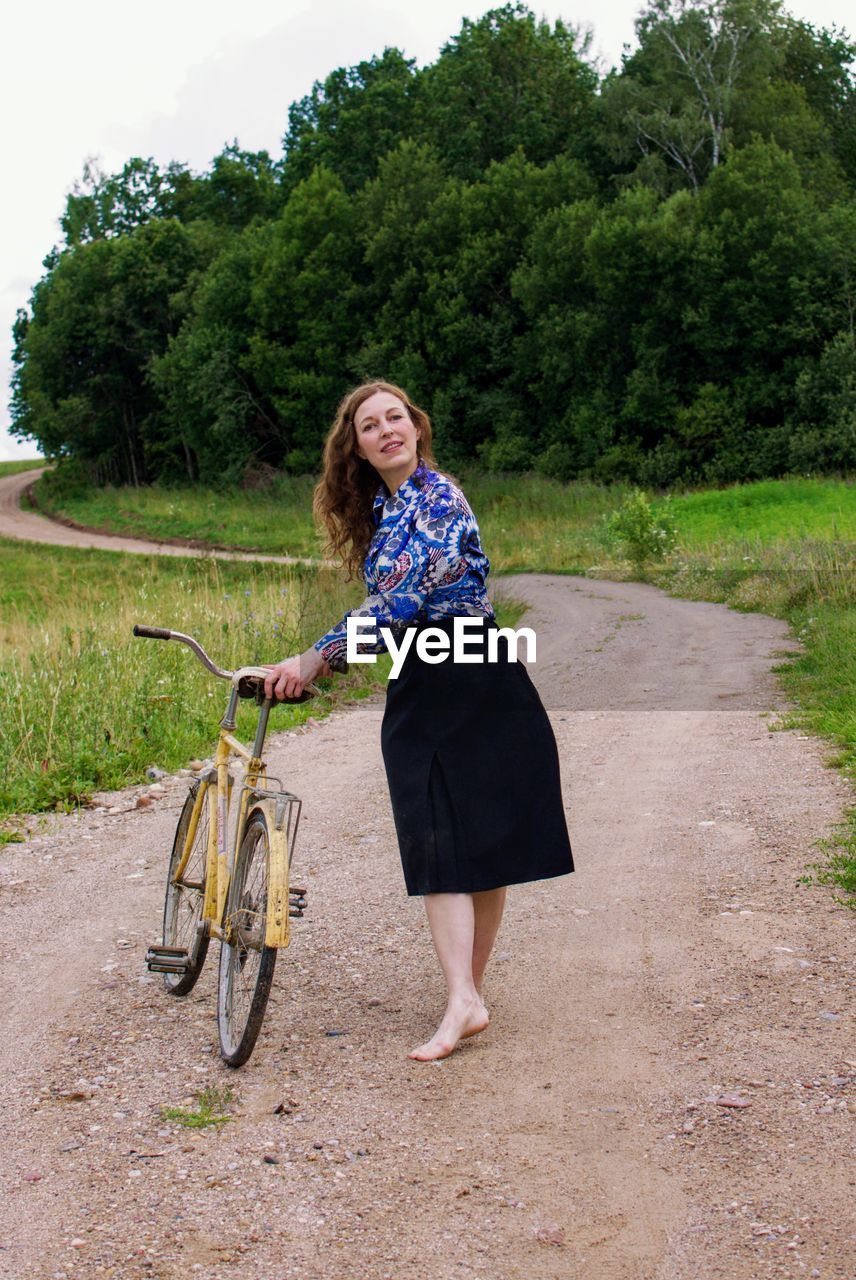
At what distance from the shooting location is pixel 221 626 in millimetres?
12945

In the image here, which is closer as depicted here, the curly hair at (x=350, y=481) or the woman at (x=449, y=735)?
the woman at (x=449, y=735)

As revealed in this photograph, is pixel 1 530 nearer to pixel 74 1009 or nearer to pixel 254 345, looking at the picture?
pixel 254 345

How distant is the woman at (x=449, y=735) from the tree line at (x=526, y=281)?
43676mm

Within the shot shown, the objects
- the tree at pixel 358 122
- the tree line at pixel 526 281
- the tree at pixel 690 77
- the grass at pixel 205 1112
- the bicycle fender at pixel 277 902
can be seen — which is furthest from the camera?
the tree at pixel 358 122

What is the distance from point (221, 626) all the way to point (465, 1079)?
9368mm

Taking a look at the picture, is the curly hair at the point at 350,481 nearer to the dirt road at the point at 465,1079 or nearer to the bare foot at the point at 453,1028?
the bare foot at the point at 453,1028

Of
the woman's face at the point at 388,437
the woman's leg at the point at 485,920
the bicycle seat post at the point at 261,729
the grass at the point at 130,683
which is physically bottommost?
the grass at the point at 130,683

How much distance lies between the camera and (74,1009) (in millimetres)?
4719

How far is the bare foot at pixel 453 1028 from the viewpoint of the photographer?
4059 millimetres

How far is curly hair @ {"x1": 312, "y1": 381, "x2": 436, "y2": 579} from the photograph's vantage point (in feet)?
14.2

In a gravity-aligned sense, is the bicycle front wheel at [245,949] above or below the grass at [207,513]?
above

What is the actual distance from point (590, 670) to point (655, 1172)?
11.0 meters

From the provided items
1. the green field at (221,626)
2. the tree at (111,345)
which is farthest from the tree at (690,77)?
the green field at (221,626)

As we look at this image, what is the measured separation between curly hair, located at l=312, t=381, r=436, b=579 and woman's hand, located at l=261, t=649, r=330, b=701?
48 cm
